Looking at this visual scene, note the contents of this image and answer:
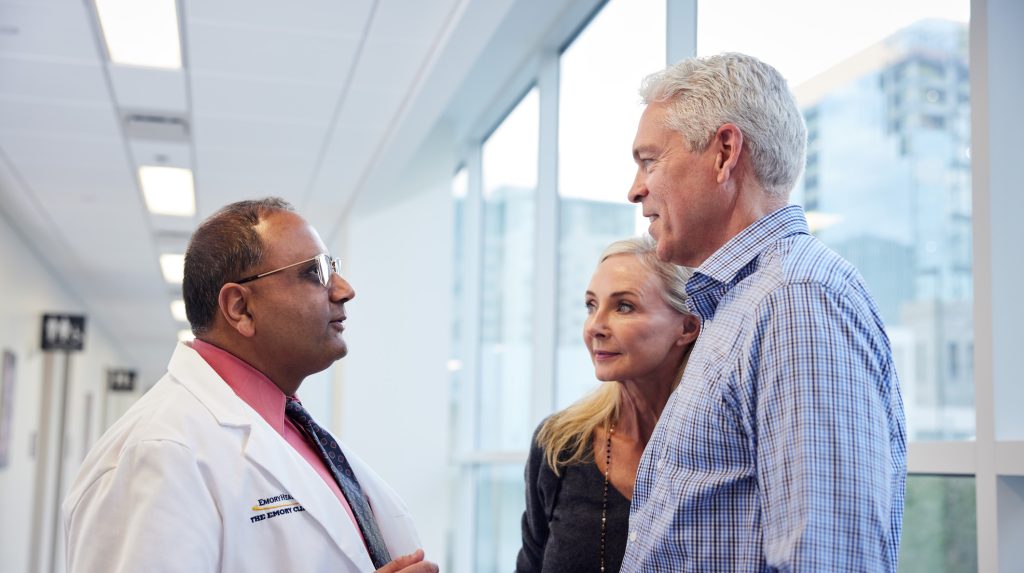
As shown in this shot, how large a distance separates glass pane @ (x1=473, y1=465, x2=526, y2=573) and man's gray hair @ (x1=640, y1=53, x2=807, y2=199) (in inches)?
156

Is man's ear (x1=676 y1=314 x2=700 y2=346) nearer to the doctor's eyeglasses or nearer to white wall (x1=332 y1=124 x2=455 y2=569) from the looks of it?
the doctor's eyeglasses

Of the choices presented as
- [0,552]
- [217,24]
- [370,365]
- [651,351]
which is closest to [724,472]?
[651,351]

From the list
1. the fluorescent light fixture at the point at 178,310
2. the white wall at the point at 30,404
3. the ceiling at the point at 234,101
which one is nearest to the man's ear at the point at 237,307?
the ceiling at the point at 234,101

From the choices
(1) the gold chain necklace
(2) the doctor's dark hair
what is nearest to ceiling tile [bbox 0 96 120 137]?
(2) the doctor's dark hair

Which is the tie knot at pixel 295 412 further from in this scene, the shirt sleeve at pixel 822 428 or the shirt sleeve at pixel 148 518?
the shirt sleeve at pixel 822 428

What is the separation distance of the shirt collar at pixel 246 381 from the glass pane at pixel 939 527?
1578 millimetres

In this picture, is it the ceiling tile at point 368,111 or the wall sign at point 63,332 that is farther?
the wall sign at point 63,332

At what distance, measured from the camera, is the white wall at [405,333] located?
6.47 metres

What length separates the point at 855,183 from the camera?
2.56 m

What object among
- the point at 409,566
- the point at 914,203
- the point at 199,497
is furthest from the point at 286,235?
the point at 914,203

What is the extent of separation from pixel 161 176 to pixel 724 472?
19.1ft

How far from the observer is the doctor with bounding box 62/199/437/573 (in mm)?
1596

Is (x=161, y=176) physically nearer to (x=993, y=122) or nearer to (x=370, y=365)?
(x=370, y=365)

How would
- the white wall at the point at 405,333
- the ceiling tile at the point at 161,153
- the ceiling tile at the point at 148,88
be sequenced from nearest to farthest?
the ceiling tile at the point at 148,88 → the ceiling tile at the point at 161,153 → the white wall at the point at 405,333
